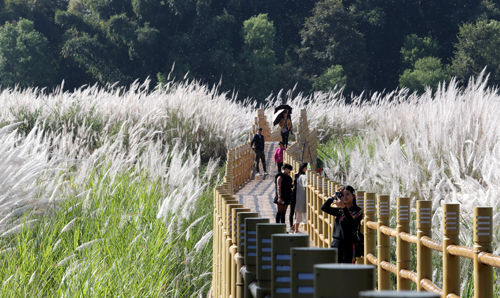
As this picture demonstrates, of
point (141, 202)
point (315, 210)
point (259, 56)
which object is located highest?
point (259, 56)

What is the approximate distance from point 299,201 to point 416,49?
1472 inches

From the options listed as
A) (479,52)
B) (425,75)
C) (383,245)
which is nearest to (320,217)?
(383,245)

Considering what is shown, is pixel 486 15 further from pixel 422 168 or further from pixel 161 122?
pixel 422 168

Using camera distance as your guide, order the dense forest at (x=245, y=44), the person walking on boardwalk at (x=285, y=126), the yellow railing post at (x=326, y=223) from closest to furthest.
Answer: the yellow railing post at (x=326, y=223)
the person walking on boardwalk at (x=285, y=126)
the dense forest at (x=245, y=44)

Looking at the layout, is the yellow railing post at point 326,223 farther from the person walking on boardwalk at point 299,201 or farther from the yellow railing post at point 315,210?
the person walking on boardwalk at point 299,201

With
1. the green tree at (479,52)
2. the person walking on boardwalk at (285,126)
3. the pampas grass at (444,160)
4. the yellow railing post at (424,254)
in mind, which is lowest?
the yellow railing post at (424,254)

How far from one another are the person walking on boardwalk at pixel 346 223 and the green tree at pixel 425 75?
3566 cm

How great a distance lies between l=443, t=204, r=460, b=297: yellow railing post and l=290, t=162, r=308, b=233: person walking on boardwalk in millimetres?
5364

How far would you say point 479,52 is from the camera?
3878cm

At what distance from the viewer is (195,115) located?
1360 cm

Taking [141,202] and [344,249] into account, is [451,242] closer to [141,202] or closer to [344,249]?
[344,249]

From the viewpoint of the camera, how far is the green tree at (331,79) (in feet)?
132

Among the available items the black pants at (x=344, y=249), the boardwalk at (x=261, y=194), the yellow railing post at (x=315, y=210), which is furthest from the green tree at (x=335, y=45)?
the black pants at (x=344, y=249)

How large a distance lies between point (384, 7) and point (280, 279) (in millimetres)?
48532
